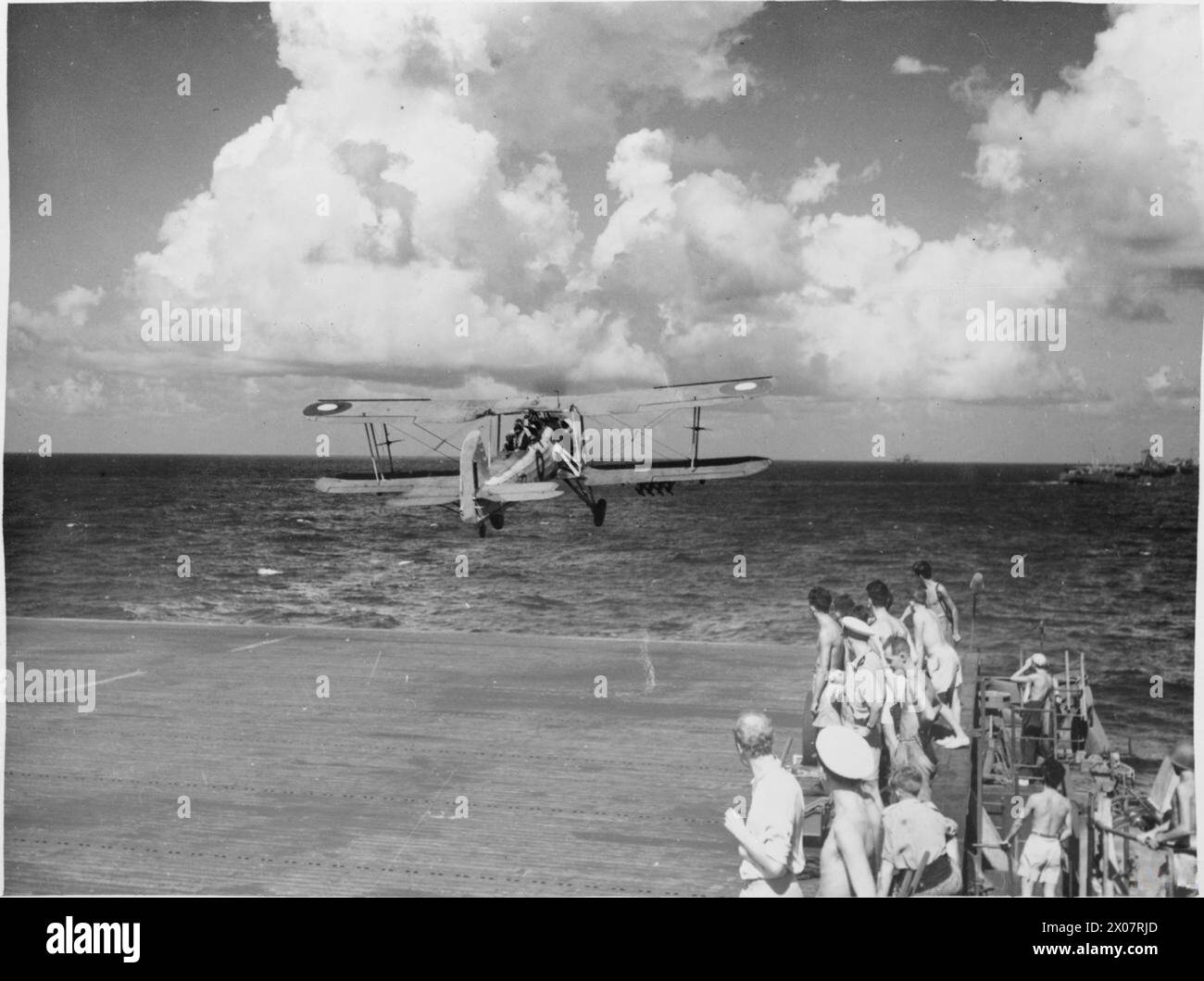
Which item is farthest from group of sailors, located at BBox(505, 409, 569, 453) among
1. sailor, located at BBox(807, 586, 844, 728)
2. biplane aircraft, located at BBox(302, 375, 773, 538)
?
sailor, located at BBox(807, 586, 844, 728)

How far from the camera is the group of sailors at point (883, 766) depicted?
16.5ft

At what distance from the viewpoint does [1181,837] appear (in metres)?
7.13

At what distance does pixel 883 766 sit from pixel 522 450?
126 inches

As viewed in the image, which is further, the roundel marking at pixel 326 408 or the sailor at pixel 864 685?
the roundel marking at pixel 326 408

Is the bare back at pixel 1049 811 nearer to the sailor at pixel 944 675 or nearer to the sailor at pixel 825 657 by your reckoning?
the sailor at pixel 944 675

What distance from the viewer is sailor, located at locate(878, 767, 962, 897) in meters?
6.21

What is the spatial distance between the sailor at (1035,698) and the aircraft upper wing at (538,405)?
312 centimetres

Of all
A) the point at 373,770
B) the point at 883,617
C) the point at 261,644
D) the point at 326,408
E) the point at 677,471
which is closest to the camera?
the point at 883,617

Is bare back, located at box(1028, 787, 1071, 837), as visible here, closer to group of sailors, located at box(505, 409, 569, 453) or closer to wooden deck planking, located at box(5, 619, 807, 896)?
wooden deck planking, located at box(5, 619, 807, 896)

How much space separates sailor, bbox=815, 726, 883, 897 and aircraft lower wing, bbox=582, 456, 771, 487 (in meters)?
2.88

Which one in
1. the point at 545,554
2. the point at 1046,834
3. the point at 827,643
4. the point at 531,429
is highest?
the point at 531,429

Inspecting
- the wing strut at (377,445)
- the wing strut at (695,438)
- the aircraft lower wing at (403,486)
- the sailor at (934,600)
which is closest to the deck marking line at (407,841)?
the aircraft lower wing at (403,486)

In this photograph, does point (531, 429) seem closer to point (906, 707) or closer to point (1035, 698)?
point (906, 707)

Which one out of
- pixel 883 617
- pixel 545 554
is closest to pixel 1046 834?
pixel 883 617
